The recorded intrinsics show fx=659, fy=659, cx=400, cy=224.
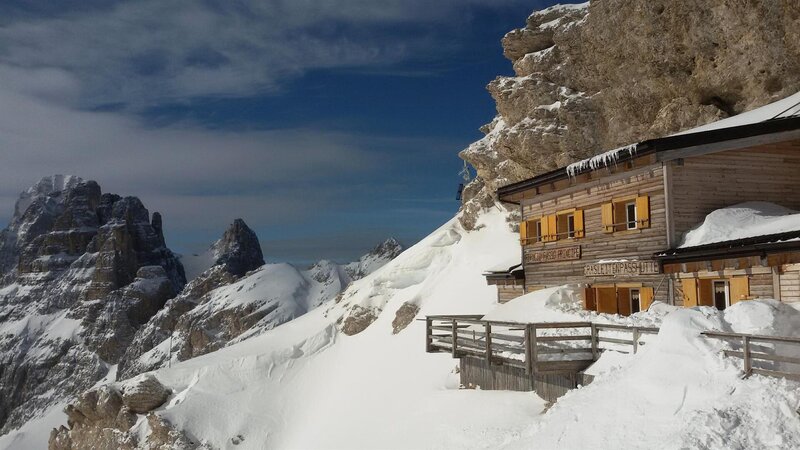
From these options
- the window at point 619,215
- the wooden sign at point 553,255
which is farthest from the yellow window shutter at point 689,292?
the wooden sign at point 553,255

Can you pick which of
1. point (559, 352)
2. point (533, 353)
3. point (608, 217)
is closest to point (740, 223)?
point (608, 217)

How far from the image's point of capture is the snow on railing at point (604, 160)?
2192 centimetres

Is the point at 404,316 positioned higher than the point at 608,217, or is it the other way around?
the point at 608,217

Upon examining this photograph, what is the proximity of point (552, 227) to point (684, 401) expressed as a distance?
14.6m

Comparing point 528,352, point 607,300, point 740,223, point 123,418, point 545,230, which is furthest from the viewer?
point 123,418

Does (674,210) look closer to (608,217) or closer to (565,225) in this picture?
(608,217)

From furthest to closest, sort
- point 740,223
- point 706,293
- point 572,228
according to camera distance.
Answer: point 572,228, point 740,223, point 706,293

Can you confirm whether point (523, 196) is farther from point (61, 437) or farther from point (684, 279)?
point (61, 437)

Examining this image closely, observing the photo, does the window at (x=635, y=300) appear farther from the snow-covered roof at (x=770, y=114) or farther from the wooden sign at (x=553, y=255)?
the snow-covered roof at (x=770, y=114)

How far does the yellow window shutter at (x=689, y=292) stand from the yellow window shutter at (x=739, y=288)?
138 centimetres

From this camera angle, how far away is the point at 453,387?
87.5 ft

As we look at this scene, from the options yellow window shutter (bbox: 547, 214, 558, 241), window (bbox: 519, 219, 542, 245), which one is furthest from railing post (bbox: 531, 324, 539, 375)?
window (bbox: 519, 219, 542, 245)

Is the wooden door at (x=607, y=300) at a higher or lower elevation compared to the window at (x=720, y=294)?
lower

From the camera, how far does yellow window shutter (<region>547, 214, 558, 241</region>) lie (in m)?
26.5
